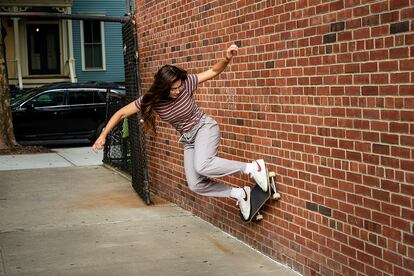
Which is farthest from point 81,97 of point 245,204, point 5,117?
point 245,204

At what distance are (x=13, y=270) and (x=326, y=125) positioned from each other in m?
2.87

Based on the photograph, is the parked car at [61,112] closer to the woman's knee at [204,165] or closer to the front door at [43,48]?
the front door at [43,48]

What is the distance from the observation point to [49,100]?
59.1ft

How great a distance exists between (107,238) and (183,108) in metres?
1.73

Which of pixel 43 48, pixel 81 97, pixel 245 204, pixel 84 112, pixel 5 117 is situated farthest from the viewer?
pixel 43 48

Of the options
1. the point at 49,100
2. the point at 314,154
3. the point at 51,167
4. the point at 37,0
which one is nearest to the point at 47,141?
the point at 49,100

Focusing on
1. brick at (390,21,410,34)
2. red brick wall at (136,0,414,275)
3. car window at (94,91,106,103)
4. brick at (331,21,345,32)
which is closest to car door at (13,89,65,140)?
car window at (94,91,106,103)

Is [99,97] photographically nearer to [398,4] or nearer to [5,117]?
[5,117]

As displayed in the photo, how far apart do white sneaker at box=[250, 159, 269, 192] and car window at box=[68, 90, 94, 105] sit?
12892mm

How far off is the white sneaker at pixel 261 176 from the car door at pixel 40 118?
12.7 m

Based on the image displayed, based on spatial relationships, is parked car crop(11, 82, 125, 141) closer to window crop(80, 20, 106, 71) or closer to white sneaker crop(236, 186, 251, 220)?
window crop(80, 20, 106, 71)

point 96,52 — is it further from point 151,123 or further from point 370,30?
point 370,30

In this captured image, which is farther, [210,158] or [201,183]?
[201,183]

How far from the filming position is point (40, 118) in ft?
58.4
